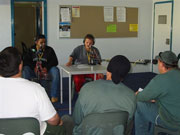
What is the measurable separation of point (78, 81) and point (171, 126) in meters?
2.59

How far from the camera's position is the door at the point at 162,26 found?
24.5 feet

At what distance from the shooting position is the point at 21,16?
10258 millimetres

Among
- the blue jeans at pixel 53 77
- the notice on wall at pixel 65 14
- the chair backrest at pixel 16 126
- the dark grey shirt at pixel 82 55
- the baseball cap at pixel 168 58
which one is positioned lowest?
the blue jeans at pixel 53 77

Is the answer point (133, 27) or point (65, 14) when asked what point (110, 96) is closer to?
point (65, 14)

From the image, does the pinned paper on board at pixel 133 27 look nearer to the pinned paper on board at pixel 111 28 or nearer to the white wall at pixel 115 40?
the white wall at pixel 115 40

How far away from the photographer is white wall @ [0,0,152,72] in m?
7.00

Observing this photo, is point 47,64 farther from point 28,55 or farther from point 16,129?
point 16,129

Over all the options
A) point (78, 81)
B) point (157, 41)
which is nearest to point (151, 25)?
point (157, 41)

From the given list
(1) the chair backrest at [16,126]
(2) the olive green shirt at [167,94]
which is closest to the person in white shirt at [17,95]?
(1) the chair backrest at [16,126]

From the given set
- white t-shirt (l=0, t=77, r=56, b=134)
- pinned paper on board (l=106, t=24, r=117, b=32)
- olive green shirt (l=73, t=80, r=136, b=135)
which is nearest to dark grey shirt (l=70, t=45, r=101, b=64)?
pinned paper on board (l=106, t=24, r=117, b=32)

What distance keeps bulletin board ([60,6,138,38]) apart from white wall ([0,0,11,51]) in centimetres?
147

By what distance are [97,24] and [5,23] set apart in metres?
2.20

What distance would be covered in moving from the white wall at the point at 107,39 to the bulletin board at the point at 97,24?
12cm

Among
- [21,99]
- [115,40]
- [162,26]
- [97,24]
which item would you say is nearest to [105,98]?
[21,99]
